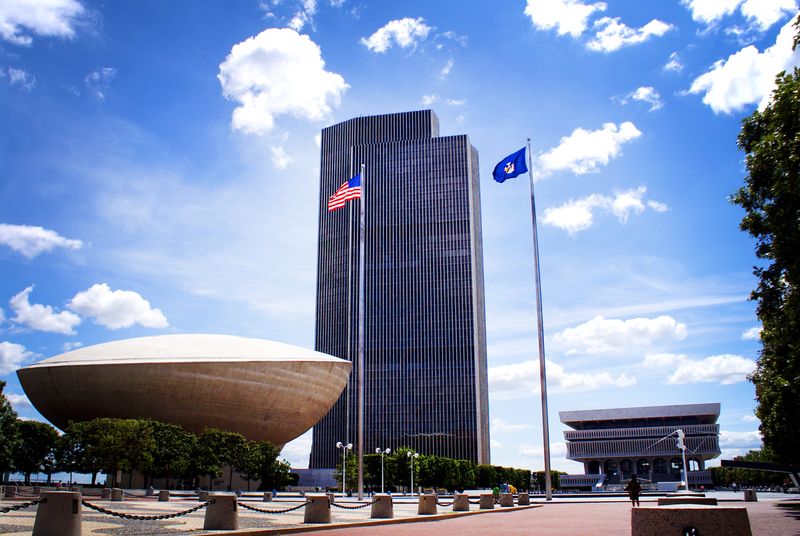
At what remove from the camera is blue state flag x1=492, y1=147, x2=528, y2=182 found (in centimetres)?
4666

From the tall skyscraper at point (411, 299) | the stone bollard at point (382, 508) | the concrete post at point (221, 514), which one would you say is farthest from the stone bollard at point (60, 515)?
the tall skyscraper at point (411, 299)

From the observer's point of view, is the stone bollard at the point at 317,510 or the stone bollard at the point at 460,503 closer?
the stone bollard at the point at 317,510

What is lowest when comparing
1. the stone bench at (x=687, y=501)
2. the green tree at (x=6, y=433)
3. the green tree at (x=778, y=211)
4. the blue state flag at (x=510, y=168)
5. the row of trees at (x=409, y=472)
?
the row of trees at (x=409, y=472)

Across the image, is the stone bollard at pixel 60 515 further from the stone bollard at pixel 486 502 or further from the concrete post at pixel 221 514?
the stone bollard at pixel 486 502

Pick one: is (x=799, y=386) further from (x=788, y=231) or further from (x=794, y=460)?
(x=794, y=460)

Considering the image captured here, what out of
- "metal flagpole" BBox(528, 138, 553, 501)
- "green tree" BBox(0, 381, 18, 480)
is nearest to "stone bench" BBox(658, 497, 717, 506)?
"metal flagpole" BBox(528, 138, 553, 501)

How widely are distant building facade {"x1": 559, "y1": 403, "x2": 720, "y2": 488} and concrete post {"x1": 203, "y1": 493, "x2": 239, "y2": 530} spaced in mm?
132450

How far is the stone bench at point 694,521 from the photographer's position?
37.4 feet

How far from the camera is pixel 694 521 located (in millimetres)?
11547

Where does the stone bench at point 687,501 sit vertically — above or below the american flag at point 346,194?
below

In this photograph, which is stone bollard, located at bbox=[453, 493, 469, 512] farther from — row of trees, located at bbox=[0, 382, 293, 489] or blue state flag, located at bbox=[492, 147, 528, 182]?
row of trees, located at bbox=[0, 382, 293, 489]

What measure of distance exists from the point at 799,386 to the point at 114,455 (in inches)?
2463

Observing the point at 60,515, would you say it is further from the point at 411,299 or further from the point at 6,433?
the point at 411,299

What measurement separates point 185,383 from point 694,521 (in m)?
77.6
